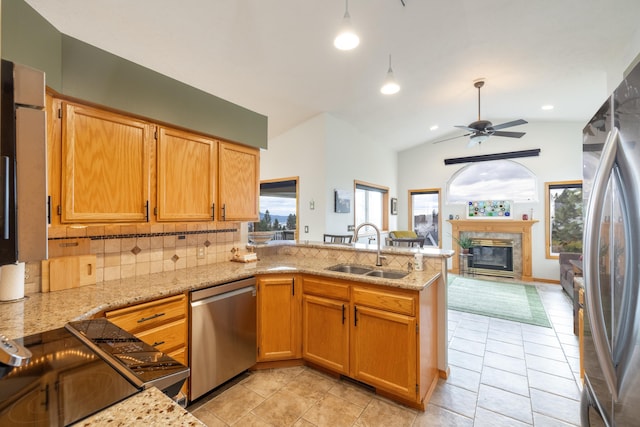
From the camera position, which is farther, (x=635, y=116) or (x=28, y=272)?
(x=28, y=272)

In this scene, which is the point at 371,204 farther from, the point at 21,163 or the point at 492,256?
the point at 21,163

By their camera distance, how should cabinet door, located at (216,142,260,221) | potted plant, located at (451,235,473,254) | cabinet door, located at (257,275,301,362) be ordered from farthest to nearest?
potted plant, located at (451,235,473,254), cabinet door, located at (216,142,260,221), cabinet door, located at (257,275,301,362)

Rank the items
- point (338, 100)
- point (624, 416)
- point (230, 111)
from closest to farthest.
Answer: point (624, 416)
point (230, 111)
point (338, 100)

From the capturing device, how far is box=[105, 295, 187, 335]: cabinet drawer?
Answer: 5.50 feet

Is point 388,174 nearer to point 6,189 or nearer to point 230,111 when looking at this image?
point 230,111

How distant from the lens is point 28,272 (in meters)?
1.77

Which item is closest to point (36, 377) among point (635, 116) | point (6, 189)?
point (6, 189)

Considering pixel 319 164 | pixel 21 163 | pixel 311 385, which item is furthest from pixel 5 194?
pixel 319 164

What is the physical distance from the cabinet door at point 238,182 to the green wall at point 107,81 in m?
0.15

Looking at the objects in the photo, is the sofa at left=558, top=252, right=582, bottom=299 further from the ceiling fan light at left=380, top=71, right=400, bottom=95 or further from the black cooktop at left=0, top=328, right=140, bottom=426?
the black cooktop at left=0, top=328, right=140, bottom=426

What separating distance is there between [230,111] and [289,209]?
10.9 ft

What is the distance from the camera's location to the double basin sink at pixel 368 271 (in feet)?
8.30

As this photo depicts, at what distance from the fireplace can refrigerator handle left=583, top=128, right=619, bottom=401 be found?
621cm

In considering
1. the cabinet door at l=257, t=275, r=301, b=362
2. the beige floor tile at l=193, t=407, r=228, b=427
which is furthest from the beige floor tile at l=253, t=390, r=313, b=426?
the cabinet door at l=257, t=275, r=301, b=362
